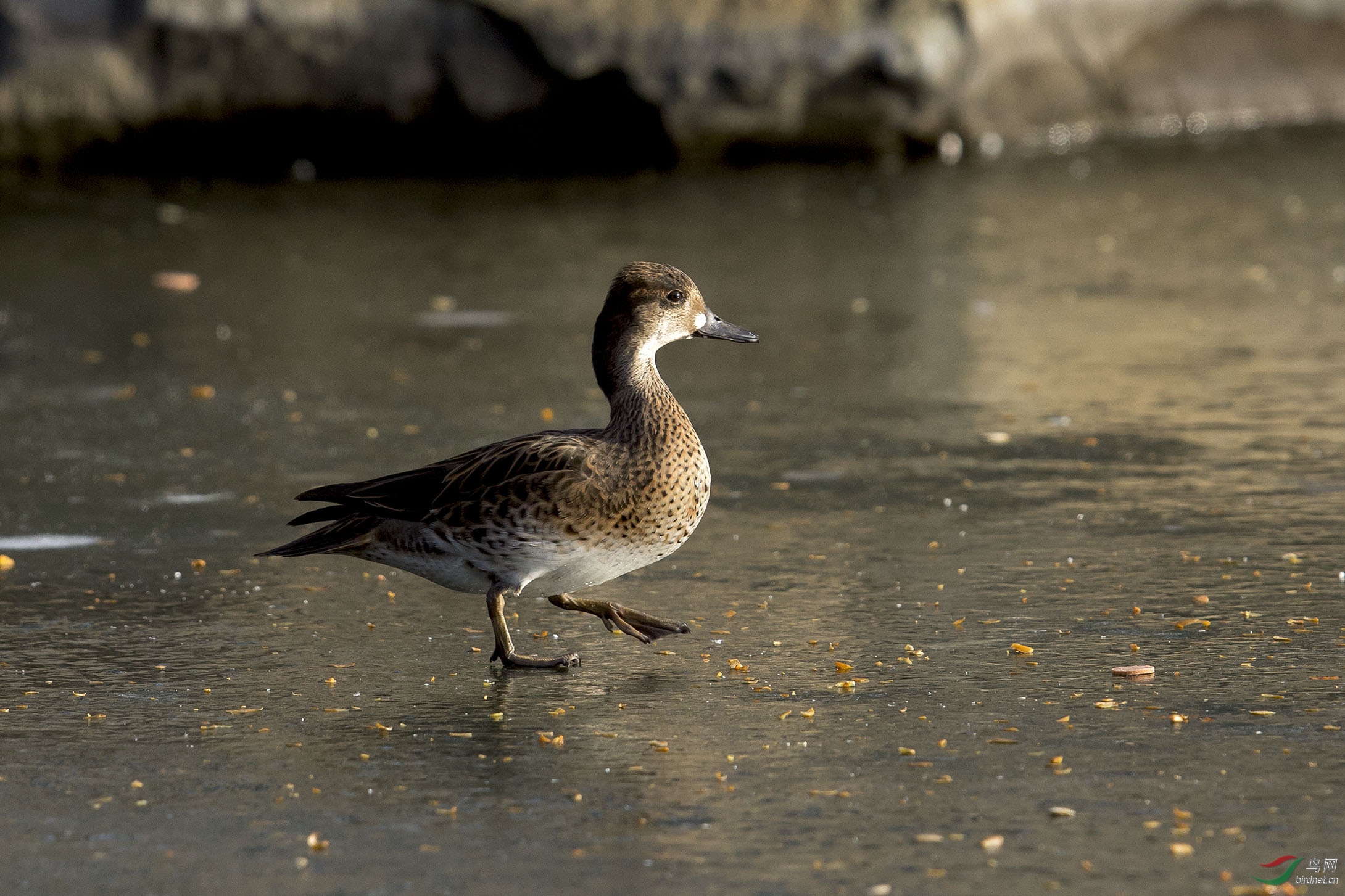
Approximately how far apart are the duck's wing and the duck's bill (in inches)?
22.9

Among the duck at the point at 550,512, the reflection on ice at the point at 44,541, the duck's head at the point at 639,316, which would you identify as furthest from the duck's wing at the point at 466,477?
the reflection on ice at the point at 44,541

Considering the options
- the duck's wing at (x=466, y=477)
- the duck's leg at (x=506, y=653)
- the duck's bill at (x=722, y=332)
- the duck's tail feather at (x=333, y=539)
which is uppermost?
the duck's bill at (x=722, y=332)

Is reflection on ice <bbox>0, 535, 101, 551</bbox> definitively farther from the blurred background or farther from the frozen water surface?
the blurred background

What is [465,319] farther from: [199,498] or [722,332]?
[722,332]

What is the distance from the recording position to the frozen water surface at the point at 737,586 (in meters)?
3.97

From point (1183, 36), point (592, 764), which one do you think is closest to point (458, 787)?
point (592, 764)

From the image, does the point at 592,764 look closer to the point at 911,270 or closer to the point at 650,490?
the point at 650,490

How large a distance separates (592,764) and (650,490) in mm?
1089

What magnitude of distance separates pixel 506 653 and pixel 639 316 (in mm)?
1143

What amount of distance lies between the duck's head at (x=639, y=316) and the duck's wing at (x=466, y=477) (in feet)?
0.87

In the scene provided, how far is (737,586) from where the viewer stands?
6.02 m

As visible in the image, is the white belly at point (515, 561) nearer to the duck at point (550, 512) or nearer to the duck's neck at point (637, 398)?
the duck at point (550, 512)

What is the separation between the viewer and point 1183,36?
1636 centimetres

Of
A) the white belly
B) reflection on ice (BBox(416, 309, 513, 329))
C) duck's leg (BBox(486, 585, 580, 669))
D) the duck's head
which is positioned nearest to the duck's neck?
the duck's head
